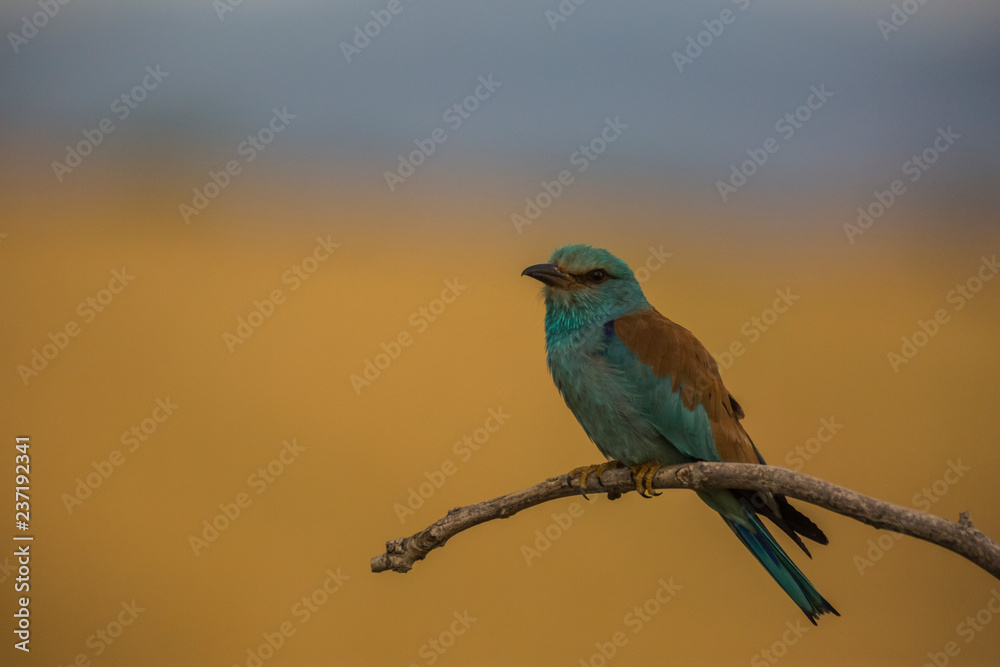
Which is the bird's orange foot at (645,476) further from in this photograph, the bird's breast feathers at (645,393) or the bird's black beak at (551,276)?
the bird's black beak at (551,276)

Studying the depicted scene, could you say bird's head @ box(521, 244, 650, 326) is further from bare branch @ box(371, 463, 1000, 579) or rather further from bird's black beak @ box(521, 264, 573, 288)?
bare branch @ box(371, 463, 1000, 579)

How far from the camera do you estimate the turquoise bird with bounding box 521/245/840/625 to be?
142 inches

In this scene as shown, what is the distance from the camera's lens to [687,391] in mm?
3748

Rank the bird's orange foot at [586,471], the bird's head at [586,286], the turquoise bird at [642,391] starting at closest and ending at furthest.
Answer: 1. the bird's orange foot at [586,471]
2. the turquoise bird at [642,391]
3. the bird's head at [586,286]

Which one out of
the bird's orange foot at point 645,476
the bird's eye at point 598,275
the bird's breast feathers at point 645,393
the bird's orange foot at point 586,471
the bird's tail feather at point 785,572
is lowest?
the bird's orange foot at point 586,471

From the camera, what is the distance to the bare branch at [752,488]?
242 centimetres

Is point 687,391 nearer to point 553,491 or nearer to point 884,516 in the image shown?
point 553,491

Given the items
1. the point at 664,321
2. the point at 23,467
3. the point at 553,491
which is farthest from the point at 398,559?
the point at 23,467

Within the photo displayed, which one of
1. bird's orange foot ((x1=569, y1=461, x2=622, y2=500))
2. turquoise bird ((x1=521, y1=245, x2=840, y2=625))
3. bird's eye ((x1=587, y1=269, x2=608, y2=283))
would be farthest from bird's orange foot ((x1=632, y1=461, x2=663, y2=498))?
bird's eye ((x1=587, y1=269, x2=608, y2=283))

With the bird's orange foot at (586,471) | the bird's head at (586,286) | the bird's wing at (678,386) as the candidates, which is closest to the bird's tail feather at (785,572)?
the bird's wing at (678,386)

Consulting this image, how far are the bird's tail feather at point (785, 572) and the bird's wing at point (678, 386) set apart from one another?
34cm

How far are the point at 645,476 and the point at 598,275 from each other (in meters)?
0.99

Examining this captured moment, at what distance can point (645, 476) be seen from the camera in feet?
12.1

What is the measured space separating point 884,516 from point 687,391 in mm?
1308
